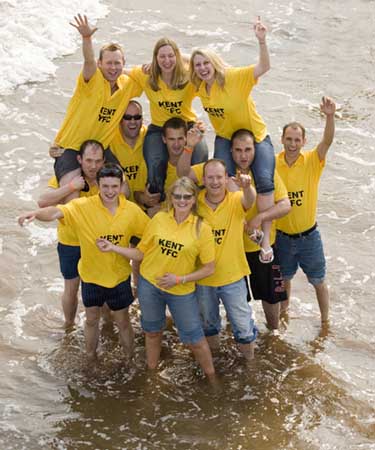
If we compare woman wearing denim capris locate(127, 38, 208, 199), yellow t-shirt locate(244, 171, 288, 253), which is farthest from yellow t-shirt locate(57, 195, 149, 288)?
yellow t-shirt locate(244, 171, 288, 253)

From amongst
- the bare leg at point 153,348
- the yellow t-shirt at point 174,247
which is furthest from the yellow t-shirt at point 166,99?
the bare leg at point 153,348

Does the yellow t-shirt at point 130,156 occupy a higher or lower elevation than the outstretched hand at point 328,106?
lower

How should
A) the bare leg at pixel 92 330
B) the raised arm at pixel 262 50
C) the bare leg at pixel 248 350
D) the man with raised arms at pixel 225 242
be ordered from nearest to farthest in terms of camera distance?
the man with raised arms at pixel 225 242 → the raised arm at pixel 262 50 → the bare leg at pixel 92 330 → the bare leg at pixel 248 350

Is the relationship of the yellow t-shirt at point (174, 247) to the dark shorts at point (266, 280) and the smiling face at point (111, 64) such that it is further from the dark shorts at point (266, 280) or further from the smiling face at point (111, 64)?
the smiling face at point (111, 64)

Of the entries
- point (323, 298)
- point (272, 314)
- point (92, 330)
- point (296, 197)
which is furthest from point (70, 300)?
point (323, 298)

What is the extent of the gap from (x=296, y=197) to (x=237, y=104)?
1203mm

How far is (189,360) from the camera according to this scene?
8.12 m

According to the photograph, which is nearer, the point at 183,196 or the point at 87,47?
the point at 183,196

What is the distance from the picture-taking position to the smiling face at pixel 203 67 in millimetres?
7364

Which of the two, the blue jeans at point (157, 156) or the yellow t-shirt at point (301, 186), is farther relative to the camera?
the yellow t-shirt at point (301, 186)

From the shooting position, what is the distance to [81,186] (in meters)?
7.66

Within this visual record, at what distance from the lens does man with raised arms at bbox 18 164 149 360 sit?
7.21m

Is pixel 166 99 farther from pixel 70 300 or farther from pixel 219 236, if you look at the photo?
pixel 70 300

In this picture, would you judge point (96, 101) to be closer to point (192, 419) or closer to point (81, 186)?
point (81, 186)
